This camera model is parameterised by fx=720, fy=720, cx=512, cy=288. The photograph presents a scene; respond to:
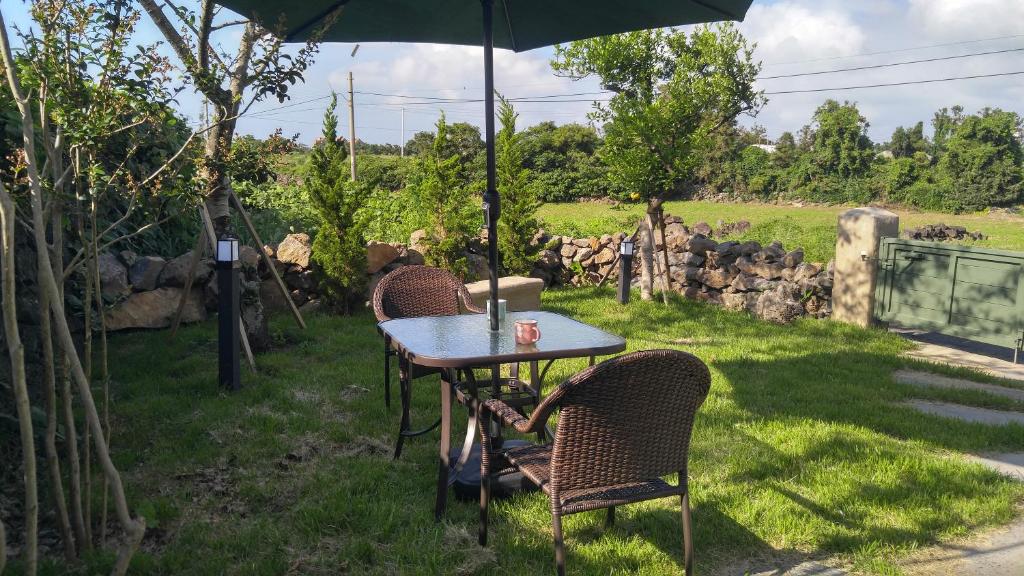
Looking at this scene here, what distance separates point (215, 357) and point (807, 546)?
4.47 meters

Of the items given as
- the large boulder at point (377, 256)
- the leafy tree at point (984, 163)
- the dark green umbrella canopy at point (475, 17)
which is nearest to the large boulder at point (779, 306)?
the large boulder at point (377, 256)

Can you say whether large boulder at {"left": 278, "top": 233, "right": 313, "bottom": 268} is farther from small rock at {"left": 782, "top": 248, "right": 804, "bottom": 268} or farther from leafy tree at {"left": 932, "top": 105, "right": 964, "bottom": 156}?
leafy tree at {"left": 932, "top": 105, "right": 964, "bottom": 156}

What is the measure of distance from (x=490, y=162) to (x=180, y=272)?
443 centimetres

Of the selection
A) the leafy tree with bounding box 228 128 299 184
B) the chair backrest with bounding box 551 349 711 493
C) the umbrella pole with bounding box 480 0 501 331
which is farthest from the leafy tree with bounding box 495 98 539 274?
the chair backrest with bounding box 551 349 711 493

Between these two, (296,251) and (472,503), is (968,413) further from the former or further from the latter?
(296,251)

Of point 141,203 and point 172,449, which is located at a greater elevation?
point 141,203

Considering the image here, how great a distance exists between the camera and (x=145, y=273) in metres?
6.43

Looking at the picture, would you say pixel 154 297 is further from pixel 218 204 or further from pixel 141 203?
pixel 141 203

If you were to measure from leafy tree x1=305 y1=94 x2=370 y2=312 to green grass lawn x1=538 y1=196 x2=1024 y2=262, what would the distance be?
471 centimetres

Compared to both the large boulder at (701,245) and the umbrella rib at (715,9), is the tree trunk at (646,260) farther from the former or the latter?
the umbrella rib at (715,9)

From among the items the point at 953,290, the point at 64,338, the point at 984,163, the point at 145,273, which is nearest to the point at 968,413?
the point at 953,290

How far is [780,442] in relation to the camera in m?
4.01

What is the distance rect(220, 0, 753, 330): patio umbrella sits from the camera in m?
3.83

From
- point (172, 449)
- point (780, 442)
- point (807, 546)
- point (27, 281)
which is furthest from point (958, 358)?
point (27, 281)
